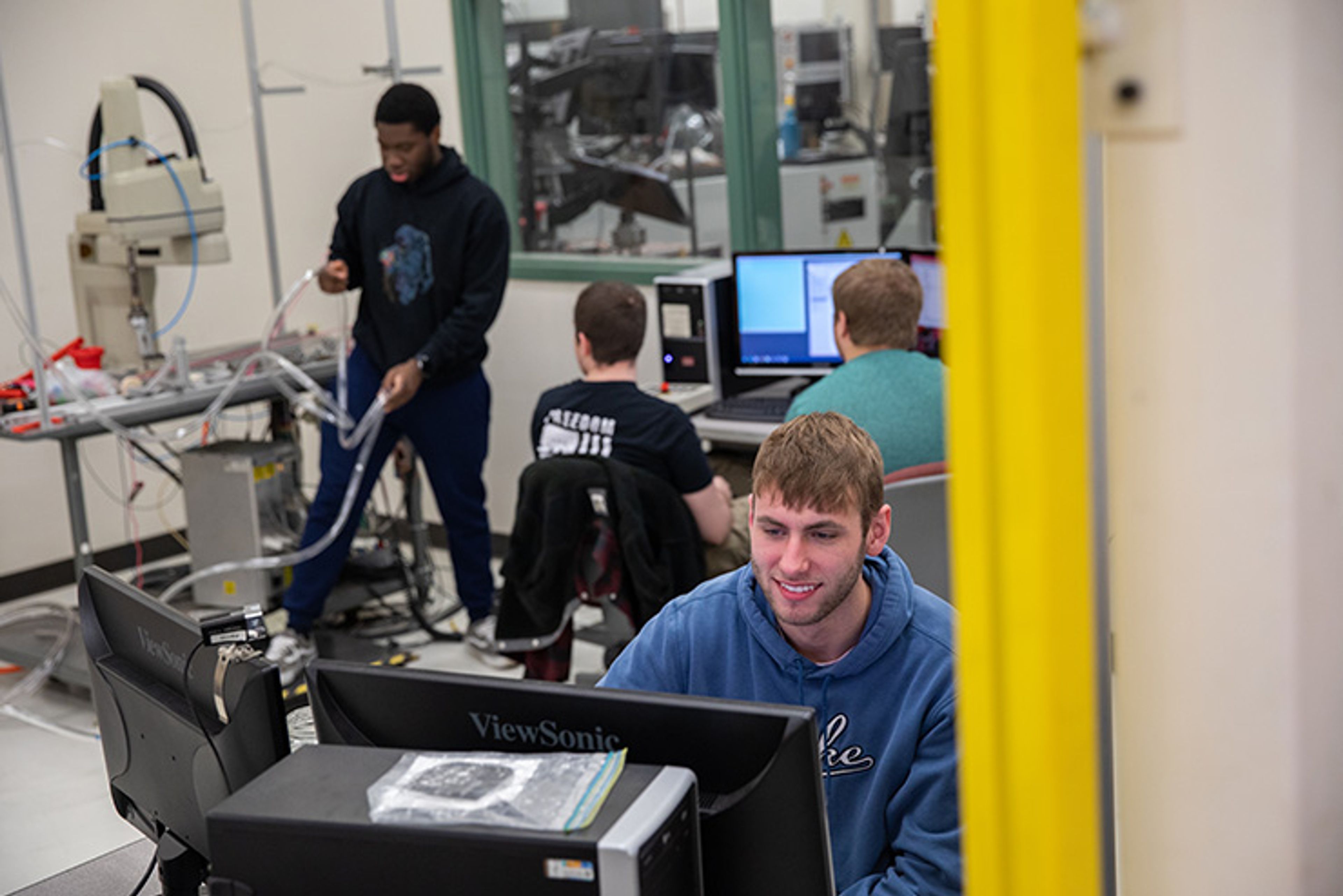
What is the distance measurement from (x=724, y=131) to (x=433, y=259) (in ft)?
3.41

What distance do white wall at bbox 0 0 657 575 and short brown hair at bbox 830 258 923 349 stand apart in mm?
1798

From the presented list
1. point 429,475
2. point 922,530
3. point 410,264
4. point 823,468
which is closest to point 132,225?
point 410,264

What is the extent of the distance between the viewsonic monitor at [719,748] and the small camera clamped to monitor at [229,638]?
249 mm

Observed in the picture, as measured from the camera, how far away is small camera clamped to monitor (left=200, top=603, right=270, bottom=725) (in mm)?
1417

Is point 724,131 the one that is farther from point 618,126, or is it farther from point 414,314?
point 414,314

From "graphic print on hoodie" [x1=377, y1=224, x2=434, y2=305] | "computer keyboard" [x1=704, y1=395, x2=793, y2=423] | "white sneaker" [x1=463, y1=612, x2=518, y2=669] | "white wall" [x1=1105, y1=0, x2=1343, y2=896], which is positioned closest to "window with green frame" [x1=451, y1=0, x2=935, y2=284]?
"computer keyboard" [x1=704, y1=395, x2=793, y2=423]

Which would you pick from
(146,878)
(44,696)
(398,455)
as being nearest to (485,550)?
(398,455)

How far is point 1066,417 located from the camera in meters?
0.75

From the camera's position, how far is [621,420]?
10.7ft

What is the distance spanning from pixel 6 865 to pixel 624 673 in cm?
225

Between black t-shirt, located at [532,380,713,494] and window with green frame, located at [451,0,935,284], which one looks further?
window with green frame, located at [451,0,935,284]

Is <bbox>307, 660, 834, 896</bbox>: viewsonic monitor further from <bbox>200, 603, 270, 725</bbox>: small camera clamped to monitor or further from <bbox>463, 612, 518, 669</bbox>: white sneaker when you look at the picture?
<bbox>463, 612, 518, 669</bbox>: white sneaker

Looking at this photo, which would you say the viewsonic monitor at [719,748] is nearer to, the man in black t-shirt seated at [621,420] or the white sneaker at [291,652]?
the man in black t-shirt seated at [621,420]

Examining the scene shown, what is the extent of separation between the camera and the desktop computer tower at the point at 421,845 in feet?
3.52
